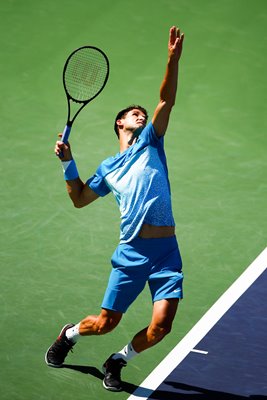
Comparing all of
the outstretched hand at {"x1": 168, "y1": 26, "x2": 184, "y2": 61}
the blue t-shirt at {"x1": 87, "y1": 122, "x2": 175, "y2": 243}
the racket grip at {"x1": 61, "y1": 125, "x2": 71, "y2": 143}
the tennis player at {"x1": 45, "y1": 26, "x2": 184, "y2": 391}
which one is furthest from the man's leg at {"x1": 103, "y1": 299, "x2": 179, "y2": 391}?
the outstretched hand at {"x1": 168, "y1": 26, "x2": 184, "y2": 61}

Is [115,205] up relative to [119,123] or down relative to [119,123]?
down

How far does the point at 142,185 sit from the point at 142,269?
719 mm

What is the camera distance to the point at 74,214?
40.5 ft

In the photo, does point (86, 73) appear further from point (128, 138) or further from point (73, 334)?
point (73, 334)

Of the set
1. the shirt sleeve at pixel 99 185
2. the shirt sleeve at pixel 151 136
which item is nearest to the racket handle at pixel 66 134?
the shirt sleeve at pixel 99 185

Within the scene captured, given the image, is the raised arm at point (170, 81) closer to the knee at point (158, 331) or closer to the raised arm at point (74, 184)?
the raised arm at point (74, 184)

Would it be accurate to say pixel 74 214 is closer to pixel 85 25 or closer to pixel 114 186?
pixel 114 186

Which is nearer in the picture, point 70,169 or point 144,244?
point 144,244

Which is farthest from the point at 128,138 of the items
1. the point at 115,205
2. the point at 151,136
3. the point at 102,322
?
the point at 115,205

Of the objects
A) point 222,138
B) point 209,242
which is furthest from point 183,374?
point 222,138

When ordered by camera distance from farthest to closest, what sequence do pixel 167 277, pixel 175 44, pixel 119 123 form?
pixel 119 123
pixel 167 277
pixel 175 44

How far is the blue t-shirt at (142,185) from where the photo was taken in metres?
9.13

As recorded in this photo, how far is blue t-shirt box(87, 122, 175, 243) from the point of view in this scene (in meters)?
9.13

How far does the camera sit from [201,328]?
1023 centimetres
